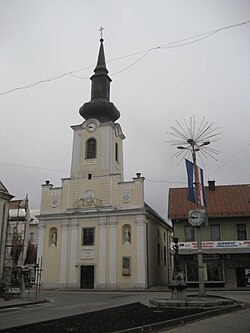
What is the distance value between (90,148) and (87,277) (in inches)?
588

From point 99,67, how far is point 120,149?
1072cm

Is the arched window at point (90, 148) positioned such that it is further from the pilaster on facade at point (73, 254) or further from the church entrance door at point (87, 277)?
the church entrance door at point (87, 277)

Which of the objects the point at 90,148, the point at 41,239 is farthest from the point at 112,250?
the point at 90,148

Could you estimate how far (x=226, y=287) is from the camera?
3553cm

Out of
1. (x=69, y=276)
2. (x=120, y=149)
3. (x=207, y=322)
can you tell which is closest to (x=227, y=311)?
(x=207, y=322)

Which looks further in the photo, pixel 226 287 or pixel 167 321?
pixel 226 287

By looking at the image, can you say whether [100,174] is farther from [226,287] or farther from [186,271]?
[226,287]

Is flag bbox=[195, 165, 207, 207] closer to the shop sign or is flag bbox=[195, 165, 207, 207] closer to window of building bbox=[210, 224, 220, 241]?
the shop sign

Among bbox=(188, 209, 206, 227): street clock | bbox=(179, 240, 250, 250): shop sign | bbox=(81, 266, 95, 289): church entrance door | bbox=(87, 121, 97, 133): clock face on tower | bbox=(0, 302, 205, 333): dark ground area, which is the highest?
bbox=(87, 121, 97, 133): clock face on tower

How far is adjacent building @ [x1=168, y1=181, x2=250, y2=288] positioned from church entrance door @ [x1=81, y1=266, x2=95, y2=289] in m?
9.45

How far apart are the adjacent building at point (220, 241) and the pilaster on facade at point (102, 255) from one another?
7297 millimetres

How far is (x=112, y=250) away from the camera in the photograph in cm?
4006

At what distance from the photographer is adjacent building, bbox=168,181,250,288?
36.0 meters

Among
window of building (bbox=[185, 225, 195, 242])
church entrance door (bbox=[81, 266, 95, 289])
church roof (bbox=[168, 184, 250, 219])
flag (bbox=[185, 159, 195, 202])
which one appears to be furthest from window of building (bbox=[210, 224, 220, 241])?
flag (bbox=[185, 159, 195, 202])
